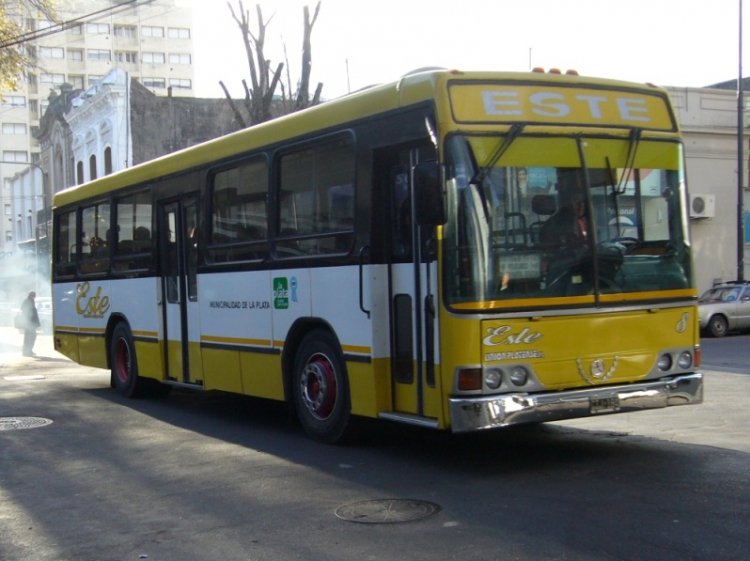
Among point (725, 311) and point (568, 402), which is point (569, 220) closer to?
point (568, 402)

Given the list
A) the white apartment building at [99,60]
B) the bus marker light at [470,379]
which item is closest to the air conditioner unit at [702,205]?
the bus marker light at [470,379]

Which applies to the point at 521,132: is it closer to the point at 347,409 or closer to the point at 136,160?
the point at 347,409

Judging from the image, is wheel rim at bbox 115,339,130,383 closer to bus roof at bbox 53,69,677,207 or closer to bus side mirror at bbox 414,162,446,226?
bus roof at bbox 53,69,677,207

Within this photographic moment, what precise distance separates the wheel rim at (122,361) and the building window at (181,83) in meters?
85.0

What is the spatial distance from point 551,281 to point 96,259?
909cm

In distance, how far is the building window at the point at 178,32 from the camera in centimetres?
9656

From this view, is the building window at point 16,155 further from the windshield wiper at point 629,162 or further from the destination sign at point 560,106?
the windshield wiper at point 629,162

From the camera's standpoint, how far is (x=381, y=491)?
7527 millimetres

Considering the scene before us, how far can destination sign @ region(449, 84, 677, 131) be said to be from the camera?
25.7ft

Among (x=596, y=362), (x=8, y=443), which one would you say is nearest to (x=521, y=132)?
(x=596, y=362)

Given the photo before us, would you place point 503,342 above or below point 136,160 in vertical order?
below

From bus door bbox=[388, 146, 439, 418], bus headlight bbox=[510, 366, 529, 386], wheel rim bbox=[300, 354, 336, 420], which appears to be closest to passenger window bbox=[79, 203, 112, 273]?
wheel rim bbox=[300, 354, 336, 420]

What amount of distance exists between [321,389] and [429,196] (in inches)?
105

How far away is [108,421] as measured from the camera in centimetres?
1195
